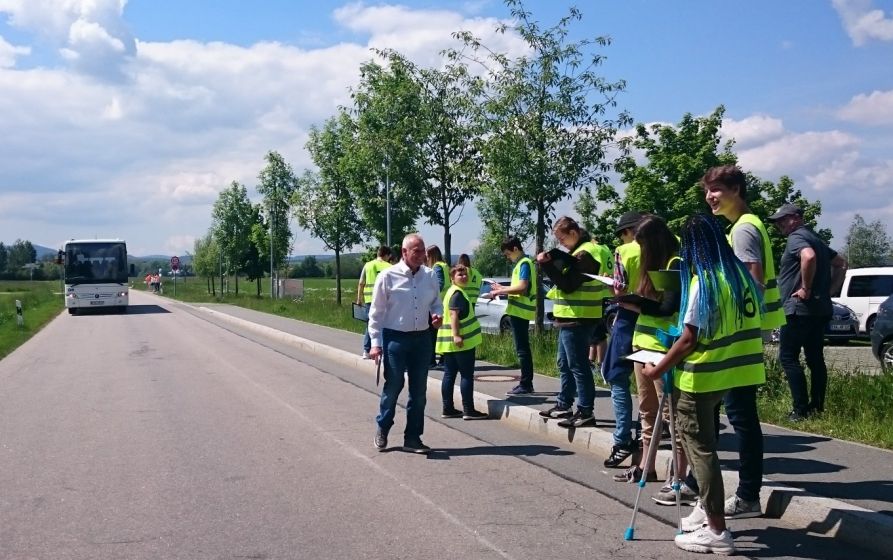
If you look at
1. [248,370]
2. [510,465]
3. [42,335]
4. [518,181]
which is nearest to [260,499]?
[510,465]

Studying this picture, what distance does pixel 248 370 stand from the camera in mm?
14695

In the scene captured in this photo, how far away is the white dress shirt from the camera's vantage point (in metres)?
7.62

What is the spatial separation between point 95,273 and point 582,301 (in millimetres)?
31125

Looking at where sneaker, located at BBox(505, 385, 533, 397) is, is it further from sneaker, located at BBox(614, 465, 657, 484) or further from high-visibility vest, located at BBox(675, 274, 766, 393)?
high-visibility vest, located at BBox(675, 274, 766, 393)

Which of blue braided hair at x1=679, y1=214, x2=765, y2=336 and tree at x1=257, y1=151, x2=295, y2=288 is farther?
tree at x1=257, y1=151, x2=295, y2=288

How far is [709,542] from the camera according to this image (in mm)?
4844

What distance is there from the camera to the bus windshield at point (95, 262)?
34219mm

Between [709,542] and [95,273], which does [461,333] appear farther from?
[95,273]

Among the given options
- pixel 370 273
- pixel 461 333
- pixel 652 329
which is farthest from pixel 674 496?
pixel 370 273

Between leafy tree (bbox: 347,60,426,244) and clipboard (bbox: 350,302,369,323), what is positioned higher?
leafy tree (bbox: 347,60,426,244)

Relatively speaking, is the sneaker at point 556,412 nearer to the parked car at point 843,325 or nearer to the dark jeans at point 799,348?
the dark jeans at point 799,348

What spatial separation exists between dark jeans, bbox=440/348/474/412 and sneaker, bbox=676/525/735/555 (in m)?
4.42

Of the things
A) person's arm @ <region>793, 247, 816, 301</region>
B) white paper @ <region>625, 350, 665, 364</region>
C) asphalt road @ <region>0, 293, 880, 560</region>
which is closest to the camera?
white paper @ <region>625, 350, 665, 364</region>

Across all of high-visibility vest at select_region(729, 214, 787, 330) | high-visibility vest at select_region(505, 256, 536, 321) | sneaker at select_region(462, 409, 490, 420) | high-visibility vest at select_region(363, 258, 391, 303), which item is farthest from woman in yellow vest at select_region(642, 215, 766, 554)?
high-visibility vest at select_region(363, 258, 391, 303)
